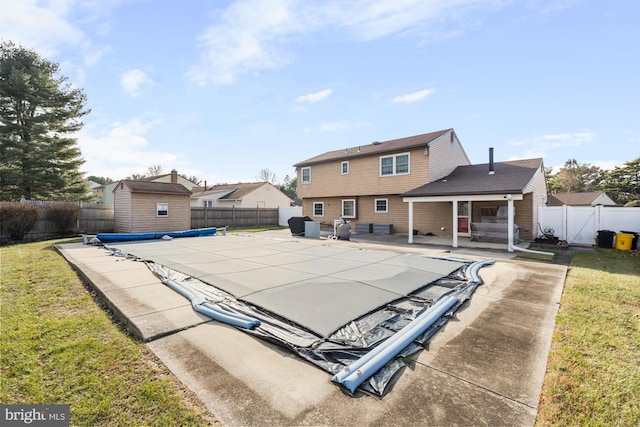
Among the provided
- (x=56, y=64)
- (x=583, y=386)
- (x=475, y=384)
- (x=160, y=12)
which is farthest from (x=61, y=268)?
(x=56, y=64)

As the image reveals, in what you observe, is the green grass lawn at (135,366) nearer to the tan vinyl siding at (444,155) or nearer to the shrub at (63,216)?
the tan vinyl siding at (444,155)

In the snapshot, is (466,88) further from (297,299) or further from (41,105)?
(41,105)

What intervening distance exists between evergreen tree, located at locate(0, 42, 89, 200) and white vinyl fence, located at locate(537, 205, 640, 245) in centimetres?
2774

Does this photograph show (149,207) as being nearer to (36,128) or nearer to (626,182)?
(36,128)

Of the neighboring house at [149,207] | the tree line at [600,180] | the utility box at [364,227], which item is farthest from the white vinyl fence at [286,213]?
the tree line at [600,180]

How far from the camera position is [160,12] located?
7.45 meters

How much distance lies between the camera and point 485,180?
12.0 m

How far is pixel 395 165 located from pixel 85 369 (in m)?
14.8

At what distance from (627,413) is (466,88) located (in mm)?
11990

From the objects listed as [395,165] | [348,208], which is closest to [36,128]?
[348,208]

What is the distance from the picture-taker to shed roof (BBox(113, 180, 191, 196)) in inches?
586

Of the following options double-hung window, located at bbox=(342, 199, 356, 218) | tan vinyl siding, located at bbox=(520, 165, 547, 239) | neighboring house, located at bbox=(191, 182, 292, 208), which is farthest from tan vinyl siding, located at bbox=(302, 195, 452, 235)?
neighboring house, located at bbox=(191, 182, 292, 208)

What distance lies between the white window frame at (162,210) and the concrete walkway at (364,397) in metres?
13.0

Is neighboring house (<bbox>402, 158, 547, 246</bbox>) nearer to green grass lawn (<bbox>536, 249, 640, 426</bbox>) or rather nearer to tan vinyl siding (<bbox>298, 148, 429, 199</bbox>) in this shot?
tan vinyl siding (<bbox>298, 148, 429, 199</bbox>)
